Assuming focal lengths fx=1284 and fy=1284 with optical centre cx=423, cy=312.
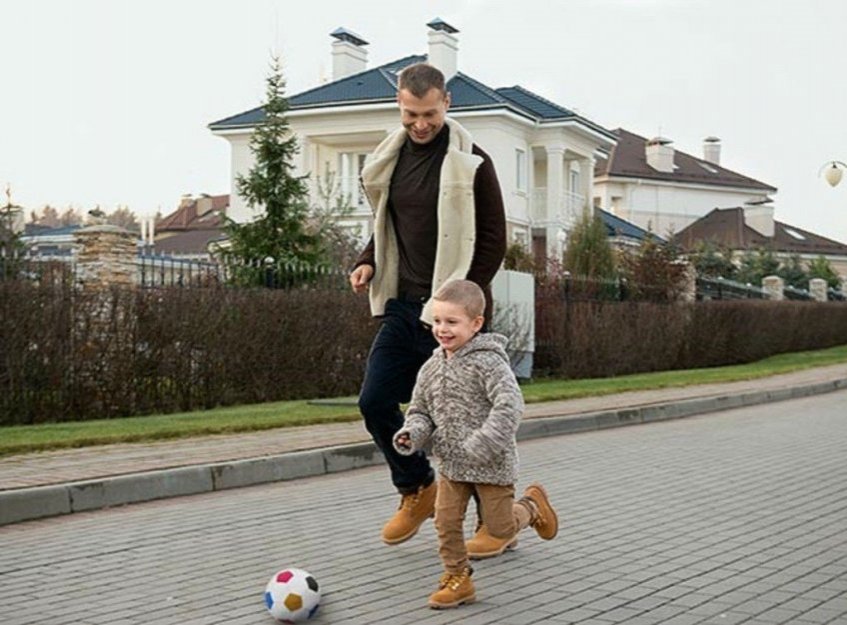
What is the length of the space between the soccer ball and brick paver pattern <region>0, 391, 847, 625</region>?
0.38 feet

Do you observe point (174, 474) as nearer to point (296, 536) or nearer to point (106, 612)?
point (296, 536)

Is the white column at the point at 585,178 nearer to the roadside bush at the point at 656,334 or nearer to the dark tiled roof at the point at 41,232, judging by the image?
the roadside bush at the point at 656,334

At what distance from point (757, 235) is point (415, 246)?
73.2m

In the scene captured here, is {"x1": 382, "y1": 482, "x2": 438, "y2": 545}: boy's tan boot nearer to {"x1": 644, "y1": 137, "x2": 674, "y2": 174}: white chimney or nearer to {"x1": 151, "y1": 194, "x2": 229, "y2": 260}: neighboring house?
{"x1": 151, "y1": 194, "x2": 229, "y2": 260}: neighboring house

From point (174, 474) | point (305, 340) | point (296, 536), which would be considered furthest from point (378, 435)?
point (305, 340)

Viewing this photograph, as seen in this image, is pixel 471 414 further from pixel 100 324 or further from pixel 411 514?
pixel 100 324

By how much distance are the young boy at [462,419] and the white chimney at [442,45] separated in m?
43.0

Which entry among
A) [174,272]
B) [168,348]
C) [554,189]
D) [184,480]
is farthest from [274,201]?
[554,189]

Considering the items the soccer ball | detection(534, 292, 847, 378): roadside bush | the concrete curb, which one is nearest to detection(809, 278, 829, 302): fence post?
detection(534, 292, 847, 378): roadside bush

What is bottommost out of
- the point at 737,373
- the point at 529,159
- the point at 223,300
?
the point at 737,373

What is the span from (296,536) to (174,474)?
7.02 ft

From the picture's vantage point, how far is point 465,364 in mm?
5719

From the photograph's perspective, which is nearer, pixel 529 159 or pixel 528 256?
pixel 528 256

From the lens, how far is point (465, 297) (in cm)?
570
